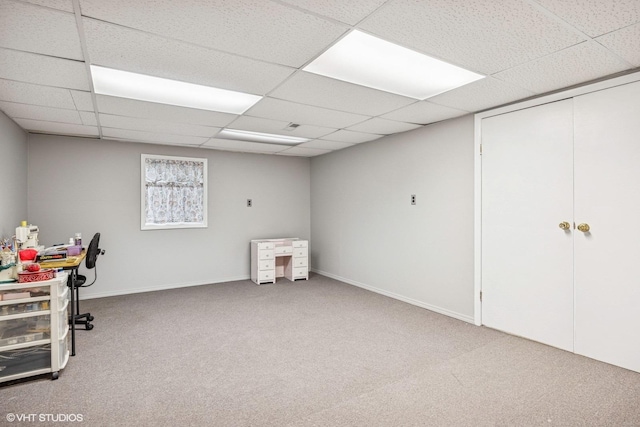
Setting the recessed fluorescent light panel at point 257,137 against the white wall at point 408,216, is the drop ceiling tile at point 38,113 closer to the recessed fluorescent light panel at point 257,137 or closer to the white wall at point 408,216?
the recessed fluorescent light panel at point 257,137

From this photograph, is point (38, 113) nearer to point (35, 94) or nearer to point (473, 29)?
point (35, 94)

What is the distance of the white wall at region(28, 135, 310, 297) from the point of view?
4.61 m

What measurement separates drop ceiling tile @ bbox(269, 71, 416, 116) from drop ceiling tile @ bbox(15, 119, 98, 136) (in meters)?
2.74

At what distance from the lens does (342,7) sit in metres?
1.67

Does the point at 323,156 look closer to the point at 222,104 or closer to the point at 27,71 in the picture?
the point at 222,104

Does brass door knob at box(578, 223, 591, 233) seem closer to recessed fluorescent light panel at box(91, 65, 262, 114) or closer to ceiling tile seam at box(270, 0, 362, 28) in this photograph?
ceiling tile seam at box(270, 0, 362, 28)

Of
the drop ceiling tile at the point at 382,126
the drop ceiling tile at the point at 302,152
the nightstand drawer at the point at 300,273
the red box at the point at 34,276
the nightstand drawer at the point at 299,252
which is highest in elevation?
the drop ceiling tile at the point at 302,152

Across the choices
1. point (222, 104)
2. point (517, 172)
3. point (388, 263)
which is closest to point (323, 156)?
point (388, 263)

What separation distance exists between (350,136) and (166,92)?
2.41 m

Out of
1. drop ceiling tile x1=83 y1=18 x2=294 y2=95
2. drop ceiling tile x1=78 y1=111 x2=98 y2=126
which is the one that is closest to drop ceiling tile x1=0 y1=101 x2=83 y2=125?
drop ceiling tile x1=78 y1=111 x2=98 y2=126

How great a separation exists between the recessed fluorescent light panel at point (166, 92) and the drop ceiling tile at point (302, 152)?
2.23 meters

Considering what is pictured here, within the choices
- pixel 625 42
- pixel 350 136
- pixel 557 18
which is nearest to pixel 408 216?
pixel 350 136

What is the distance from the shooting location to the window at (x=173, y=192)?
518cm

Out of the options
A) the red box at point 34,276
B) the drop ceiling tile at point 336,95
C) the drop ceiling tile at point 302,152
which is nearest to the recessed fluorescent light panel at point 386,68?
the drop ceiling tile at point 336,95
